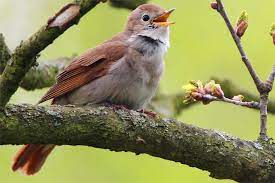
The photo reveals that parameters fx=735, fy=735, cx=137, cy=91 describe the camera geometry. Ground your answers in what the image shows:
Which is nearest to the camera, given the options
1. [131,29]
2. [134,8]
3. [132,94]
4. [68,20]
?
[68,20]

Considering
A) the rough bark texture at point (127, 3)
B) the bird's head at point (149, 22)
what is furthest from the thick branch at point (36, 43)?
the rough bark texture at point (127, 3)

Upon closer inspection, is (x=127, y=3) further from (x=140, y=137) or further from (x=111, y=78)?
(x=140, y=137)

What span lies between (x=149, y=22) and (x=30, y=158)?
1755 millimetres

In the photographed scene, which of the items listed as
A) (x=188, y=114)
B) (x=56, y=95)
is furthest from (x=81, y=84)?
(x=188, y=114)

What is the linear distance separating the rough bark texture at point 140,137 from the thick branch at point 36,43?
0.17 metres

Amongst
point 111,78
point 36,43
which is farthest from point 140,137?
point 111,78

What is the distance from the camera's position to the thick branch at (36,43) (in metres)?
3.74

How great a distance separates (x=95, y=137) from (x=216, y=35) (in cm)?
377

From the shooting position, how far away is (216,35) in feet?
25.5

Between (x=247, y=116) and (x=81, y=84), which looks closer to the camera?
(x=81, y=84)

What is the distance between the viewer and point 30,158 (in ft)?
18.7

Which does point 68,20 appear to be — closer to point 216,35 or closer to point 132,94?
point 132,94

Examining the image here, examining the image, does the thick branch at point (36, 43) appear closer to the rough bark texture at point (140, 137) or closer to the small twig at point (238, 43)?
the rough bark texture at point (140, 137)

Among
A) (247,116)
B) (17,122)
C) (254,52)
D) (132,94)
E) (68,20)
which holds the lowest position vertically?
(247,116)
